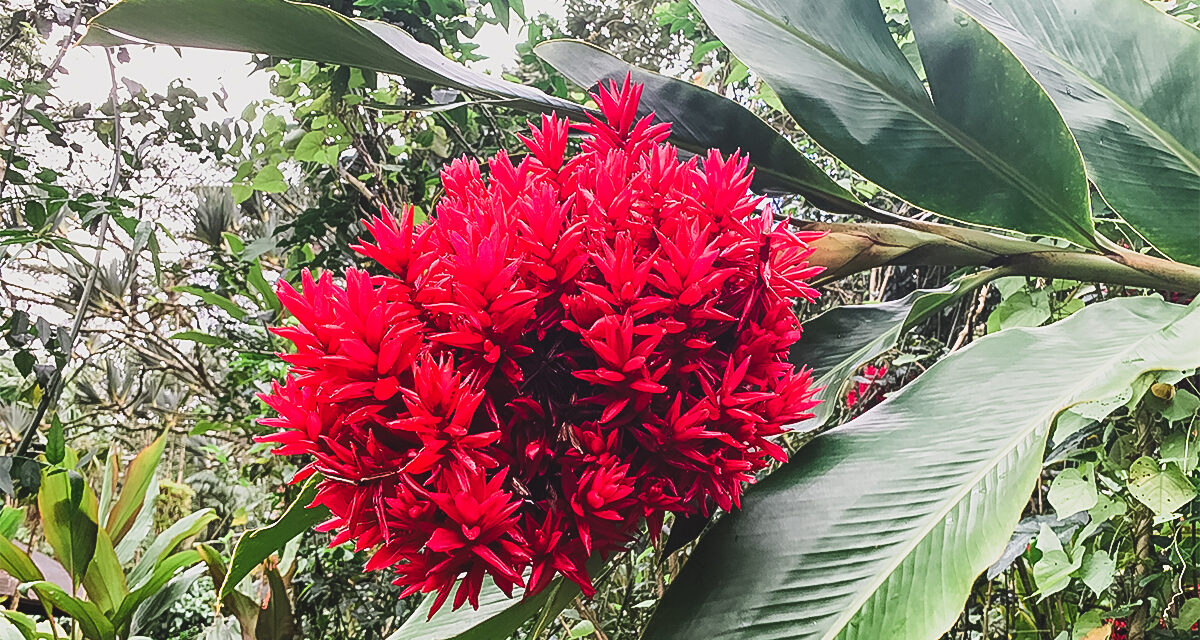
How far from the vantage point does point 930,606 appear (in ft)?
1.16

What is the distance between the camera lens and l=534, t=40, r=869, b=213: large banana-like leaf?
576 millimetres

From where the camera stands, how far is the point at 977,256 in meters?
0.57

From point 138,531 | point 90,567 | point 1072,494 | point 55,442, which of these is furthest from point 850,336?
point 138,531

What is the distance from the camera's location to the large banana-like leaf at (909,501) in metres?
0.36

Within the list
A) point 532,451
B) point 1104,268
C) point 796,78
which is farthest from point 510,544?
point 1104,268

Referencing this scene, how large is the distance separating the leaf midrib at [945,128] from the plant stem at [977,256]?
0.03m

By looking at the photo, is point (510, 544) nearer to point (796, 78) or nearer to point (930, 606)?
point (930, 606)

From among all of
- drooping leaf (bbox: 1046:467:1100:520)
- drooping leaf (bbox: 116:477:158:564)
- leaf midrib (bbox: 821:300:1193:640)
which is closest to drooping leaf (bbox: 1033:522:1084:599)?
drooping leaf (bbox: 1046:467:1100:520)

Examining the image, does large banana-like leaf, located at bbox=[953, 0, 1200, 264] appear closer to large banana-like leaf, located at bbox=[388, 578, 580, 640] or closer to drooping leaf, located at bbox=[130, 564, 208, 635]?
large banana-like leaf, located at bbox=[388, 578, 580, 640]

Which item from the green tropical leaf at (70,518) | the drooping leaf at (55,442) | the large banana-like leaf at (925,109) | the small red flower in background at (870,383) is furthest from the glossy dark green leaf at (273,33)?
the green tropical leaf at (70,518)

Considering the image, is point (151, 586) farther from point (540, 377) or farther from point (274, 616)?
point (540, 377)

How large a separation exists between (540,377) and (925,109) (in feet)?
1.22

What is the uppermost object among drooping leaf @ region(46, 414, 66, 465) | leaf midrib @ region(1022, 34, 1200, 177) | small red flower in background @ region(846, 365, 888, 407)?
drooping leaf @ region(46, 414, 66, 465)

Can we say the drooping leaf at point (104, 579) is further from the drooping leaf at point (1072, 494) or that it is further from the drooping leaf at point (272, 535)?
the drooping leaf at point (1072, 494)
